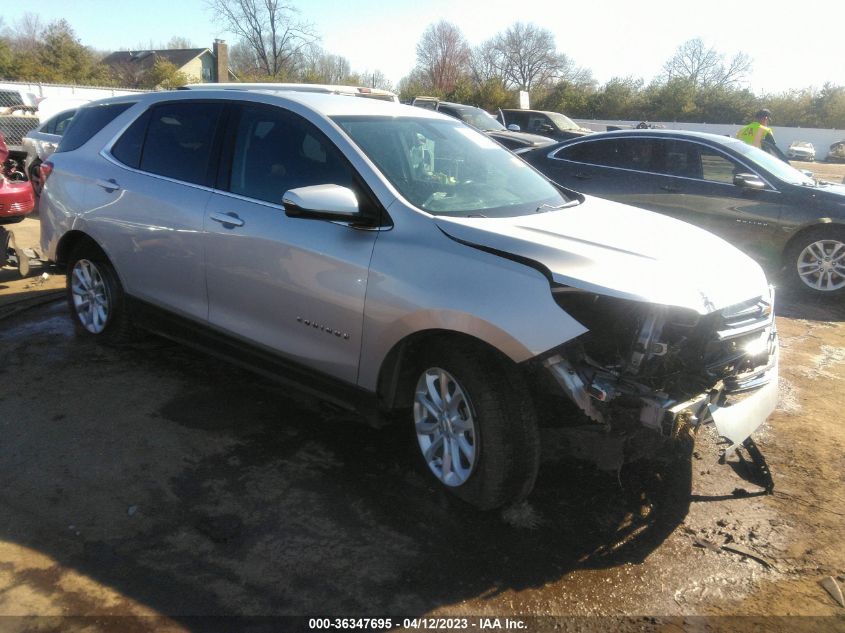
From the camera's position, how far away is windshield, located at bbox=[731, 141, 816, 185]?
7355 millimetres

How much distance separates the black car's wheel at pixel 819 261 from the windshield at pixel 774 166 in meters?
0.68

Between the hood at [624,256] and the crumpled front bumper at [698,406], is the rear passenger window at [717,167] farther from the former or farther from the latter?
the crumpled front bumper at [698,406]

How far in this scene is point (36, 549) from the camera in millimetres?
2760

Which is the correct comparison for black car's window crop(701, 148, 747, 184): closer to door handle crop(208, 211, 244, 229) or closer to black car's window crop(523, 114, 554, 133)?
door handle crop(208, 211, 244, 229)

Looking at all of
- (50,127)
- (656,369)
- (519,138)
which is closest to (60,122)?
(50,127)

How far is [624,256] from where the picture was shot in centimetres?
298

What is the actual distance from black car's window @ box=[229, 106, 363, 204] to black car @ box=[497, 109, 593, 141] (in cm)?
1597

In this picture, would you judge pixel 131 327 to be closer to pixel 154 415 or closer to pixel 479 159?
pixel 154 415

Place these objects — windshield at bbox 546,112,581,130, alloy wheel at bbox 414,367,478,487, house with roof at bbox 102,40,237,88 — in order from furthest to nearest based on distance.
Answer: house with roof at bbox 102,40,237,88
windshield at bbox 546,112,581,130
alloy wheel at bbox 414,367,478,487

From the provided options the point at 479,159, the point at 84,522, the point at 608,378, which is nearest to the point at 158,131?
the point at 479,159

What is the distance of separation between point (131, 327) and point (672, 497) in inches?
147

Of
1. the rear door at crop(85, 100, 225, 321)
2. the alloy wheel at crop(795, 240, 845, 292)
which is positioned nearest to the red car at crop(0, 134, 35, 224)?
the rear door at crop(85, 100, 225, 321)

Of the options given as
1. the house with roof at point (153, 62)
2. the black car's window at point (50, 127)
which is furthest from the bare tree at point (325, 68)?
the black car's window at point (50, 127)

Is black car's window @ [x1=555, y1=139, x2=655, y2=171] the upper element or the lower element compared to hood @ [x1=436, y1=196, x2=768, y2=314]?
upper
